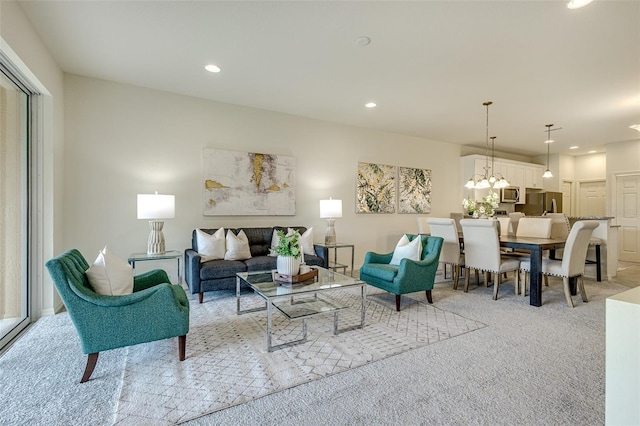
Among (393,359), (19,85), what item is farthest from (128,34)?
(393,359)

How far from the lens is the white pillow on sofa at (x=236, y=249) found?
395 cm

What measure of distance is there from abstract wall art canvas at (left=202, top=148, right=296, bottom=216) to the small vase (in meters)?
1.96

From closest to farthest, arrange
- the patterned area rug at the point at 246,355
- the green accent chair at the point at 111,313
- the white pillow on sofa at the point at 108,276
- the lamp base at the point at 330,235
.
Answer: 1. the patterned area rug at the point at 246,355
2. the green accent chair at the point at 111,313
3. the white pillow on sofa at the point at 108,276
4. the lamp base at the point at 330,235

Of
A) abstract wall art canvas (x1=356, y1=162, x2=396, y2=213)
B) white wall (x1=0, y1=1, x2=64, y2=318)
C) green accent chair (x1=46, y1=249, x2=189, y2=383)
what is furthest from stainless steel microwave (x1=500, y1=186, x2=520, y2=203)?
white wall (x1=0, y1=1, x2=64, y2=318)

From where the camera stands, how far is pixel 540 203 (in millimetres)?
7859

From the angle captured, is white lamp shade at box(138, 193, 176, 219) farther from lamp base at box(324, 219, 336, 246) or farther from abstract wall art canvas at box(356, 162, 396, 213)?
abstract wall art canvas at box(356, 162, 396, 213)

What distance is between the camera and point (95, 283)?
6.91 ft

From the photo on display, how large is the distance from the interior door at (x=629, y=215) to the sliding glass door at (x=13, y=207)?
1039 cm

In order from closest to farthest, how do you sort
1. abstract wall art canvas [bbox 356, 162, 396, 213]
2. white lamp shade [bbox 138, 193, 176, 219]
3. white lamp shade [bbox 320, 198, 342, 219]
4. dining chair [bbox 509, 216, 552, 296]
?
white lamp shade [bbox 138, 193, 176, 219]
dining chair [bbox 509, 216, 552, 296]
white lamp shade [bbox 320, 198, 342, 219]
abstract wall art canvas [bbox 356, 162, 396, 213]

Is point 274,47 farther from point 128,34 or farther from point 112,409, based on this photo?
point 112,409

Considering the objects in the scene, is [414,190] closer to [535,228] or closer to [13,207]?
[535,228]

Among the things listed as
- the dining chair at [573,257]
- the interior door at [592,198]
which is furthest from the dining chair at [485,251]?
the interior door at [592,198]

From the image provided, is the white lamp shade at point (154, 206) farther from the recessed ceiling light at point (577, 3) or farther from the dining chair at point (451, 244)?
the recessed ceiling light at point (577, 3)

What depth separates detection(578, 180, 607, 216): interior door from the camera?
812cm
